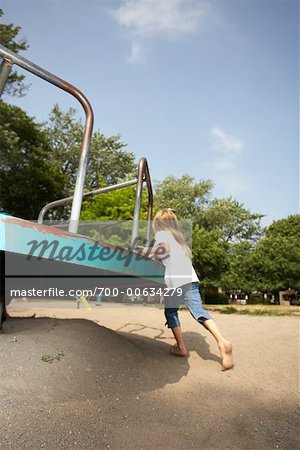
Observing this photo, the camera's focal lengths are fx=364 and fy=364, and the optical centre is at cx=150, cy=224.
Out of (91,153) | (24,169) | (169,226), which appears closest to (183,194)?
(91,153)

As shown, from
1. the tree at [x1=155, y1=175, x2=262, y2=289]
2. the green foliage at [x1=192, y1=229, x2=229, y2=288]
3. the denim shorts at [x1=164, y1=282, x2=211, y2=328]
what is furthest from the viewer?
the tree at [x1=155, y1=175, x2=262, y2=289]

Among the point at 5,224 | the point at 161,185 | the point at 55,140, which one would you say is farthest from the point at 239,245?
the point at 5,224

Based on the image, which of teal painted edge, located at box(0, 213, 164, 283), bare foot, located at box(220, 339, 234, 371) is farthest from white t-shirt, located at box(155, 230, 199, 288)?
teal painted edge, located at box(0, 213, 164, 283)

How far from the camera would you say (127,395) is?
2.48 meters

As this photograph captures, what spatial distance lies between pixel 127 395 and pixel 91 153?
28354 millimetres

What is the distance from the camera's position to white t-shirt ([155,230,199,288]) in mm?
3498

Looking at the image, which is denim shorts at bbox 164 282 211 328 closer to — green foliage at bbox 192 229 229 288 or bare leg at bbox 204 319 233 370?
bare leg at bbox 204 319 233 370

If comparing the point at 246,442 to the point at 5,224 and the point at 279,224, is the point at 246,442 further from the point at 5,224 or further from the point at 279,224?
the point at 279,224

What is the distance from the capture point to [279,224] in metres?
33.6

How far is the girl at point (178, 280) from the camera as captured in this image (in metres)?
3.38

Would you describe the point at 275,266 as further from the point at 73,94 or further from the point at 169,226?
the point at 73,94

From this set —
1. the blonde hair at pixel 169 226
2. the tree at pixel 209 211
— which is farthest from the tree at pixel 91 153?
the blonde hair at pixel 169 226

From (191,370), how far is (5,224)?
2322 mm

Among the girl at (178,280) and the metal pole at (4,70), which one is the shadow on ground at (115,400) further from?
the metal pole at (4,70)
